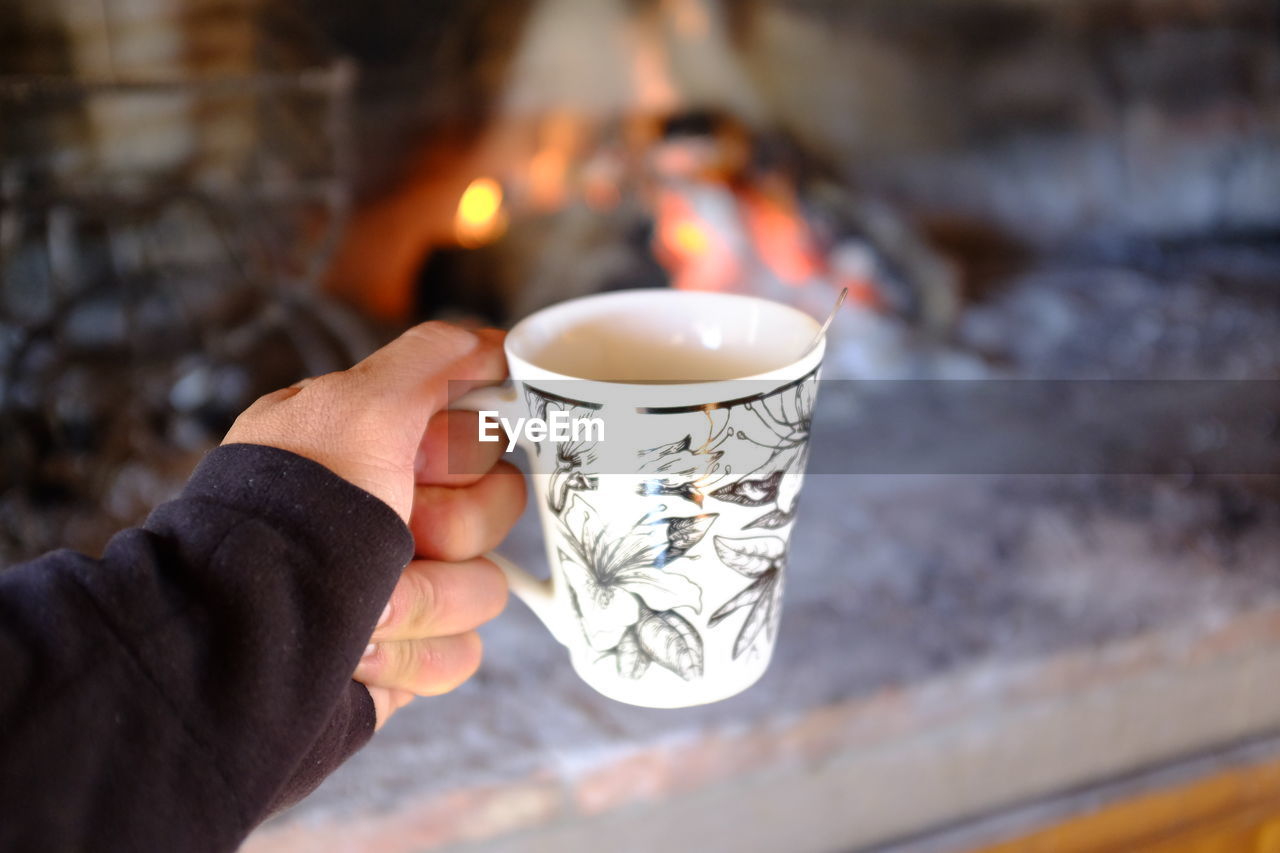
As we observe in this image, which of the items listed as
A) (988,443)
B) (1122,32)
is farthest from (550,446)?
(1122,32)

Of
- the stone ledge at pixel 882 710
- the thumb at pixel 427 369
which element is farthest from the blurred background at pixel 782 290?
the thumb at pixel 427 369

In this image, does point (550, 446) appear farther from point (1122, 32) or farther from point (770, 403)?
point (1122, 32)

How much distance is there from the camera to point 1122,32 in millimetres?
1478

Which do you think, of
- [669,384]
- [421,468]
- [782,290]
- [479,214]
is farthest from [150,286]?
[669,384]

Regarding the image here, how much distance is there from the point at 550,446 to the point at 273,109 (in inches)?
35.2

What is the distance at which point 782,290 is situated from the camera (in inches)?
48.3

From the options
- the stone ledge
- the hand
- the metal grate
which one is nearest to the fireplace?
the metal grate

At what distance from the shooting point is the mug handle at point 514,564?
37 centimetres

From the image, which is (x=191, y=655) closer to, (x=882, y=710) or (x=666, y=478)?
(x=666, y=478)

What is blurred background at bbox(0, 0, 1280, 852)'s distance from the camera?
2.33 feet

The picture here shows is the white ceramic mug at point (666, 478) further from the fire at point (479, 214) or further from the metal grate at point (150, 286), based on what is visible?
the fire at point (479, 214)

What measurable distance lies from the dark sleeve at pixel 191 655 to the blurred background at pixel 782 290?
0.38 meters
